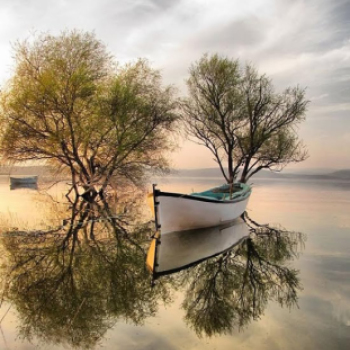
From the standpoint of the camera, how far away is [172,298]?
6855 millimetres

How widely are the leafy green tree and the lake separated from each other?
14090mm

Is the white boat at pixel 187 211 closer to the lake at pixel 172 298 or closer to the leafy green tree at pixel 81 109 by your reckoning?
the lake at pixel 172 298

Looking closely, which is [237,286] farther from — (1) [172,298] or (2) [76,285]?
(2) [76,285]

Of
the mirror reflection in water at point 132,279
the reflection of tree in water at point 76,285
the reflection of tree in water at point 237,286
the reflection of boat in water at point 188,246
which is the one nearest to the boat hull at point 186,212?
the reflection of boat in water at point 188,246

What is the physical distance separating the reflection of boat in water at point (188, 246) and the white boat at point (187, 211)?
0.29 meters

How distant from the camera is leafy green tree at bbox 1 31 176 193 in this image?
23.6 meters

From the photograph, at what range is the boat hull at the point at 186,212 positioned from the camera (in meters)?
12.2

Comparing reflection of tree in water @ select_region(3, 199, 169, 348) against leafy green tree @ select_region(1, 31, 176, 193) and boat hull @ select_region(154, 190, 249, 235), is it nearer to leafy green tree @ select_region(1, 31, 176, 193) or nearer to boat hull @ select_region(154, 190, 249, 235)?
boat hull @ select_region(154, 190, 249, 235)

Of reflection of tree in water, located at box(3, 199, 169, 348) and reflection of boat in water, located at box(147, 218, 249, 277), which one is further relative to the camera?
reflection of boat in water, located at box(147, 218, 249, 277)

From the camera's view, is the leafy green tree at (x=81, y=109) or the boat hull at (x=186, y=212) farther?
the leafy green tree at (x=81, y=109)

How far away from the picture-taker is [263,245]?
1155 centimetres

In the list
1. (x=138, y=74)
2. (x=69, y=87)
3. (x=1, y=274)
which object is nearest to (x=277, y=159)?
(x=138, y=74)

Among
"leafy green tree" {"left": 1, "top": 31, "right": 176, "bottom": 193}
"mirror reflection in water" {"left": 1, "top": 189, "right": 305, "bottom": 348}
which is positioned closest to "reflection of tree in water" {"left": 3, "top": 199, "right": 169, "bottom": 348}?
"mirror reflection in water" {"left": 1, "top": 189, "right": 305, "bottom": 348}

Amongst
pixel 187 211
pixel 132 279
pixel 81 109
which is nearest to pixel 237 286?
pixel 132 279
